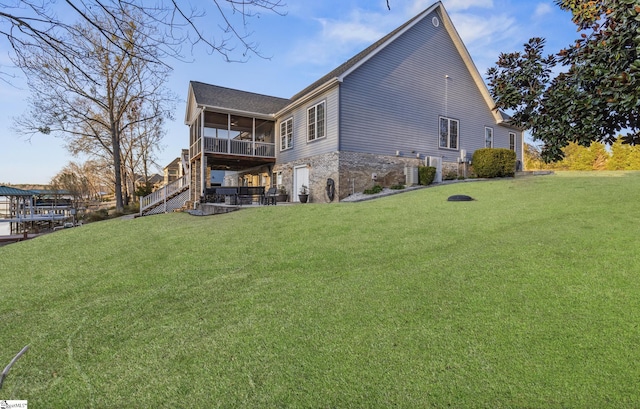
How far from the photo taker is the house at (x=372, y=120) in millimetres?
13352

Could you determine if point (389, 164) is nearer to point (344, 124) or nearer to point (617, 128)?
point (344, 124)

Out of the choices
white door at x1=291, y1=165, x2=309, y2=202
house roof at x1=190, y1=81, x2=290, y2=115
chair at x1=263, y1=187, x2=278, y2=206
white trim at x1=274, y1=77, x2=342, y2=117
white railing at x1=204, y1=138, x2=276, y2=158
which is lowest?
chair at x1=263, y1=187, x2=278, y2=206

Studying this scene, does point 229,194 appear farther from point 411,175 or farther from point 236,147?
point 411,175

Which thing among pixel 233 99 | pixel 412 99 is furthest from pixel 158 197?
pixel 412 99

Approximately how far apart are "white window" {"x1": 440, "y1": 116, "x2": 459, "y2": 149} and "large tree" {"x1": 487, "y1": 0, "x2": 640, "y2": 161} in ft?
38.9

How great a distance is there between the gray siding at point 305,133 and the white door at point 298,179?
609 mm

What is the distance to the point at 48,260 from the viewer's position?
5977 millimetres

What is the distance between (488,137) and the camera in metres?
18.5

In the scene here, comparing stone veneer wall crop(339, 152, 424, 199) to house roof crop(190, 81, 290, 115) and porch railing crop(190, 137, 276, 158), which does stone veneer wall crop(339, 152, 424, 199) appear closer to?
porch railing crop(190, 137, 276, 158)

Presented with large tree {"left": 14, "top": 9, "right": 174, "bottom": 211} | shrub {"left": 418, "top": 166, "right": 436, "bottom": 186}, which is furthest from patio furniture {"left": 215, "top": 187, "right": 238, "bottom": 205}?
shrub {"left": 418, "top": 166, "right": 436, "bottom": 186}

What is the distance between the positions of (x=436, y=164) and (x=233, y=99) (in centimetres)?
1238

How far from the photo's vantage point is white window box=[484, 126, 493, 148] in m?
18.3

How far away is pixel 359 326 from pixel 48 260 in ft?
21.6

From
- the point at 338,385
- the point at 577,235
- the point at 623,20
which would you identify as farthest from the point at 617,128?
the point at 338,385
